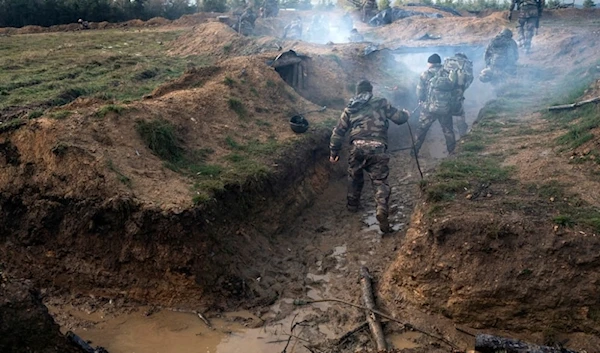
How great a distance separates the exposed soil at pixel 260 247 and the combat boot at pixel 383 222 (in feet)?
0.39

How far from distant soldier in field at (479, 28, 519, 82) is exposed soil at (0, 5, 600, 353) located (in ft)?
26.3

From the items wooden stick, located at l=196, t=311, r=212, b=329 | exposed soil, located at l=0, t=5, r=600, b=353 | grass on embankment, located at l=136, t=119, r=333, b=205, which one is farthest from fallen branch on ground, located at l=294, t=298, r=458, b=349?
grass on embankment, located at l=136, t=119, r=333, b=205

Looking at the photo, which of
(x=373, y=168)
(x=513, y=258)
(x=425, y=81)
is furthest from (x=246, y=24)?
(x=513, y=258)

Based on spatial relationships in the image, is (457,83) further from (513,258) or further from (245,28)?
(245,28)

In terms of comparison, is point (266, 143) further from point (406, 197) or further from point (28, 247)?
point (28, 247)

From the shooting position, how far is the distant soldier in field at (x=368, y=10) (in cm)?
3080

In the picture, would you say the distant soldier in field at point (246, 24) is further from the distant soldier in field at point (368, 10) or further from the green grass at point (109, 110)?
the green grass at point (109, 110)

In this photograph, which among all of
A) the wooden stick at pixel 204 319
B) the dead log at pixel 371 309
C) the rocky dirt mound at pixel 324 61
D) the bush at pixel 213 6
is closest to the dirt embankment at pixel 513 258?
the dead log at pixel 371 309

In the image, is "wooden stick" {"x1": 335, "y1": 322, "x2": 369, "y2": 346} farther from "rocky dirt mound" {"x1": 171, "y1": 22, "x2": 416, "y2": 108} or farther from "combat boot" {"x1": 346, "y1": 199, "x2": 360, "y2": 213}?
"rocky dirt mound" {"x1": 171, "y1": 22, "x2": 416, "y2": 108}

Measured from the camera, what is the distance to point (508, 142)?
32.1ft

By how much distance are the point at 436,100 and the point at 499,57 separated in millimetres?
6424

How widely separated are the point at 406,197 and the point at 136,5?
24598 mm

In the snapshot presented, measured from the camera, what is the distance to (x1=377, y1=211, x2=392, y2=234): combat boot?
8.20 meters

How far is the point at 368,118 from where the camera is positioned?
891cm
